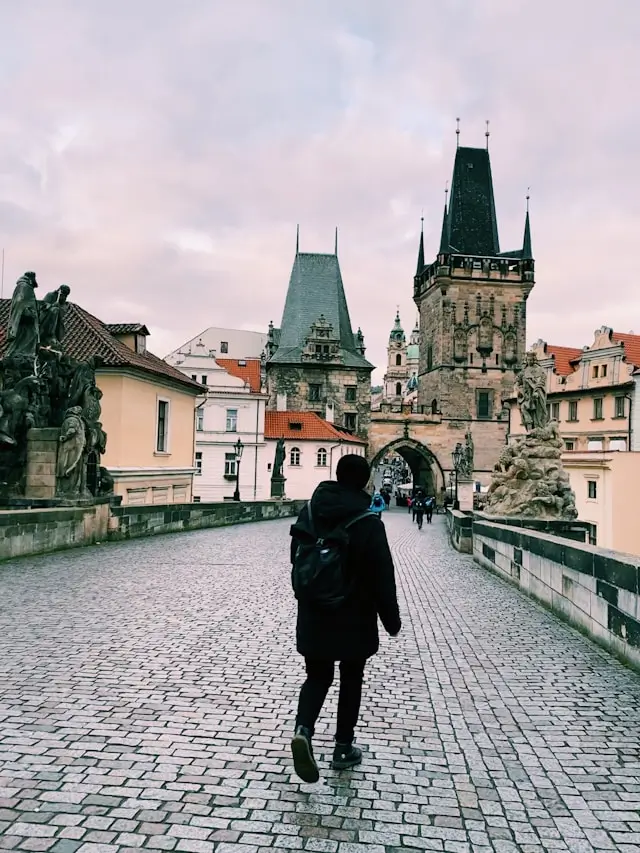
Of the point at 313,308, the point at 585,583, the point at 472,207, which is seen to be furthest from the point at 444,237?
the point at 585,583

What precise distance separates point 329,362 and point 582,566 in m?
57.2

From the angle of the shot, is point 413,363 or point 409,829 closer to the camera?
point 409,829

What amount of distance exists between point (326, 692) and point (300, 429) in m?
48.8

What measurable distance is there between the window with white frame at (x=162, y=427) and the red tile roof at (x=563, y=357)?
1214 inches

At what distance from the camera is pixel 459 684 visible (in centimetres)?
530

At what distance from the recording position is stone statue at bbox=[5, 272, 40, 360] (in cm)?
1358

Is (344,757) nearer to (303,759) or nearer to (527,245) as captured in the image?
(303,759)

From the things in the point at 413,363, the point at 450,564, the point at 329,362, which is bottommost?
the point at 450,564

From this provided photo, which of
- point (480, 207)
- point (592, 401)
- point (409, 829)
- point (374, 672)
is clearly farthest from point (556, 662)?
point (480, 207)

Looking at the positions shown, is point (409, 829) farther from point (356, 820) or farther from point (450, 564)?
point (450, 564)

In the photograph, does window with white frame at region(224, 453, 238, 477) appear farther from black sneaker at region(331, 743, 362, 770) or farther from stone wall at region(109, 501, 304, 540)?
black sneaker at region(331, 743, 362, 770)

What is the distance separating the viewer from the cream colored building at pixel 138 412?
24688 millimetres

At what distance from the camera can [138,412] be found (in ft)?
84.7

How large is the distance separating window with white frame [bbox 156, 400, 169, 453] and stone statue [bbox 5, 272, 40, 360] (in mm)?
13968
